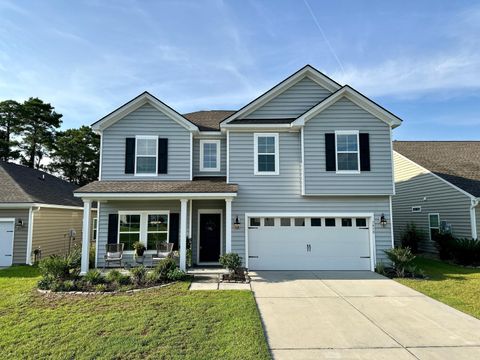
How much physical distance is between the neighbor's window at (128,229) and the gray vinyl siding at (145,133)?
1.62 metres

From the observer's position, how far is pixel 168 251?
11.3 meters

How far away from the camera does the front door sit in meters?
12.5

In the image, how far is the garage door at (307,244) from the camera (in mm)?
11344

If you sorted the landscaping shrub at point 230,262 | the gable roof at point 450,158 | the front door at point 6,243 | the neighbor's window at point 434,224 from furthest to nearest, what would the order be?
the neighbor's window at point 434,224 → the gable roof at point 450,158 → the front door at point 6,243 → the landscaping shrub at point 230,262

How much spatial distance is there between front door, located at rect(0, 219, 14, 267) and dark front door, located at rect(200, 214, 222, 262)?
27.2 feet

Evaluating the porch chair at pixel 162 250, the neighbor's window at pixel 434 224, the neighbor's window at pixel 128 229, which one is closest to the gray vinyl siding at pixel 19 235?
the neighbor's window at pixel 128 229

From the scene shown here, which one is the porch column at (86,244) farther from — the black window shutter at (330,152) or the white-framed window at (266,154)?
the black window shutter at (330,152)

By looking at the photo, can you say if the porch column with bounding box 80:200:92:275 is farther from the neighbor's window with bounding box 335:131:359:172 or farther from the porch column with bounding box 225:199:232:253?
the neighbor's window with bounding box 335:131:359:172

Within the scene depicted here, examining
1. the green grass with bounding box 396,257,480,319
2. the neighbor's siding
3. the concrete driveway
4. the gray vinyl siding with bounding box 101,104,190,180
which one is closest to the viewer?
the concrete driveway

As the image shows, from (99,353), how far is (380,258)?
10151 millimetres

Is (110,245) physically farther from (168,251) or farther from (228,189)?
(228,189)

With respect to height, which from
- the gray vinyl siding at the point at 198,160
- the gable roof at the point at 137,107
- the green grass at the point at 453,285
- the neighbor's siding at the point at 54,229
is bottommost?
the green grass at the point at 453,285

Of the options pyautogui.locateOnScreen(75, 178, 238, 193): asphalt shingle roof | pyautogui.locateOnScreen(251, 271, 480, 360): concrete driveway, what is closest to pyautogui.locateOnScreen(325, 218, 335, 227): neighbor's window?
pyautogui.locateOnScreen(251, 271, 480, 360): concrete driveway

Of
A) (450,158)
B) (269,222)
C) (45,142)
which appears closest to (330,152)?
(269,222)
